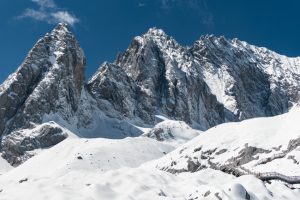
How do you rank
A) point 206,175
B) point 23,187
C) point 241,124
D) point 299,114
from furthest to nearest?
point 241,124
point 299,114
point 206,175
point 23,187

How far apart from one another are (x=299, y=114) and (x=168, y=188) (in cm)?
8284

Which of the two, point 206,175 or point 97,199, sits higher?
point 206,175

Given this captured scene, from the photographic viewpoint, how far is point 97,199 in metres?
57.4

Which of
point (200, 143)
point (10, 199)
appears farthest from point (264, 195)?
point (200, 143)

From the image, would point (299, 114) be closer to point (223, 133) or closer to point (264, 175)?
point (223, 133)

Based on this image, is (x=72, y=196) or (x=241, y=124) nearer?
(x=72, y=196)

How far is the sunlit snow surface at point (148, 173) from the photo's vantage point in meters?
58.1

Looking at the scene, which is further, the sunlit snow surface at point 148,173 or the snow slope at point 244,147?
the snow slope at point 244,147

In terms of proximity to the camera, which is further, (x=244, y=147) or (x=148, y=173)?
(x=244, y=147)

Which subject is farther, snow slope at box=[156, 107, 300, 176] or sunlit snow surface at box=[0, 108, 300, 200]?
snow slope at box=[156, 107, 300, 176]

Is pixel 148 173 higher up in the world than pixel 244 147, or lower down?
lower down

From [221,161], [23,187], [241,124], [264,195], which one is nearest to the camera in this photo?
[264,195]

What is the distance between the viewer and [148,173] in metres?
71.2

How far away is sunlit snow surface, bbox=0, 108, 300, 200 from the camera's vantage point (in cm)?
5809
